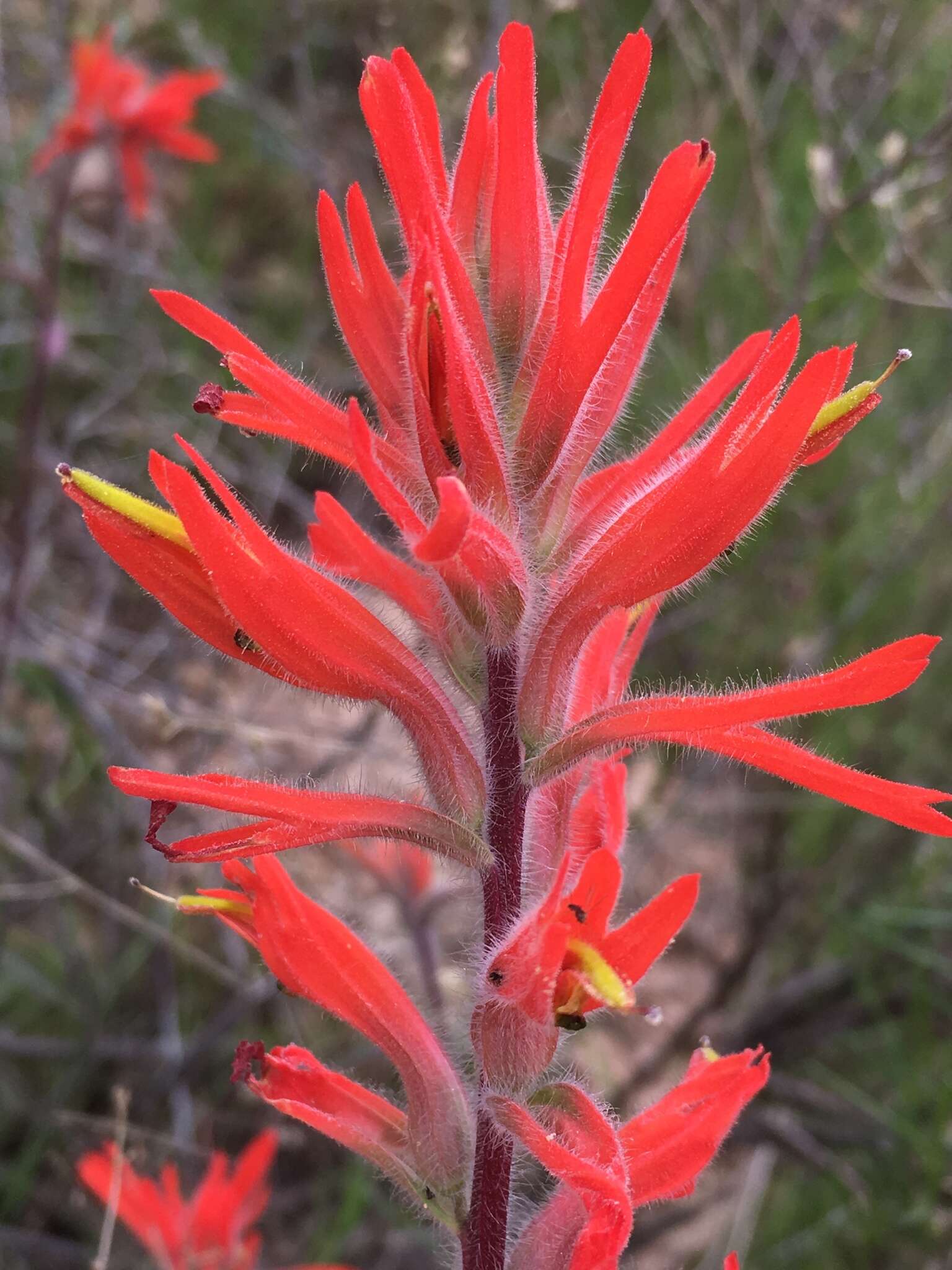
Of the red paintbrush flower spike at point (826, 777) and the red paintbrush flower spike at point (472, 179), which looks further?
the red paintbrush flower spike at point (472, 179)

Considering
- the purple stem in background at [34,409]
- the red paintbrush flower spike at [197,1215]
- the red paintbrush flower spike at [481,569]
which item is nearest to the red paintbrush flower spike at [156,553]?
the red paintbrush flower spike at [481,569]

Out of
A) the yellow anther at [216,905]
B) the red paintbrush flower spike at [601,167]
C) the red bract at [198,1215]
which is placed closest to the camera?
the red paintbrush flower spike at [601,167]

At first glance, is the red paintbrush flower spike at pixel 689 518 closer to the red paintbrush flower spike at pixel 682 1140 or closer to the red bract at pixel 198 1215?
the red paintbrush flower spike at pixel 682 1140

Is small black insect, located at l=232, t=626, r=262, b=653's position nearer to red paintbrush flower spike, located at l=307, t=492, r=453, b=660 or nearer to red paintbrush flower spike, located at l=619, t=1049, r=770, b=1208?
red paintbrush flower spike, located at l=307, t=492, r=453, b=660

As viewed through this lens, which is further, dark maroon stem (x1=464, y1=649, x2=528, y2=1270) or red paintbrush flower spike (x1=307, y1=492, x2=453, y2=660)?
dark maroon stem (x1=464, y1=649, x2=528, y2=1270)

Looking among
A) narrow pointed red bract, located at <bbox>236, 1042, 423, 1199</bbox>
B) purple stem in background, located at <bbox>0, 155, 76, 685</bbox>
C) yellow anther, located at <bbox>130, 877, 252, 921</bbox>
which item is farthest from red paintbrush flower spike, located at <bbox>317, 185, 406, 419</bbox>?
purple stem in background, located at <bbox>0, 155, 76, 685</bbox>

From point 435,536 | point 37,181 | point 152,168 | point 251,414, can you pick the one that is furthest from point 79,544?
point 435,536

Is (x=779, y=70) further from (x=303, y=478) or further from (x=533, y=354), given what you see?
(x=533, y=354)
